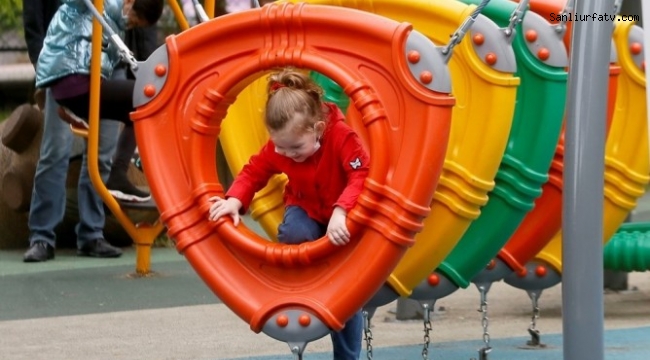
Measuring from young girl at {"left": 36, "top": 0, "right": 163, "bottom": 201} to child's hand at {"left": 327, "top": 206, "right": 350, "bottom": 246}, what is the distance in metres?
2.81

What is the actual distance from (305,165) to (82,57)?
264cm

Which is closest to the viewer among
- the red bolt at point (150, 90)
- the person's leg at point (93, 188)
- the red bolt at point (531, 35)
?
the red bolt at point (150, 90)

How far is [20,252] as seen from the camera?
7.40 metres

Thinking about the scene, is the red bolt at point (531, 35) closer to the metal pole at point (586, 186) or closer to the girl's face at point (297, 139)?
the girl's face at point (297, 139)

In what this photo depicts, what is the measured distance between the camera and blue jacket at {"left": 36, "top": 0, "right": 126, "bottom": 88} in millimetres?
6133

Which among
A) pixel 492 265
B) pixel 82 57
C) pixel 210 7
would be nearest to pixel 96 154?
pixel 82 57

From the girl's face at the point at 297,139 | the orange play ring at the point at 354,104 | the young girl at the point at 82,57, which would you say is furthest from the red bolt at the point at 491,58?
the young girl at the point at 82,57

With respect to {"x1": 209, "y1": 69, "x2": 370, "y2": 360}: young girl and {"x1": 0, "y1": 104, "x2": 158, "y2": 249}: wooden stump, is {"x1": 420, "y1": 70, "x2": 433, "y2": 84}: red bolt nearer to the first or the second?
{"x1": 209, "y1": 69, "x2": 370, "y2": 360}: young girl

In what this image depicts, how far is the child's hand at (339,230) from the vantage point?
3611 mm

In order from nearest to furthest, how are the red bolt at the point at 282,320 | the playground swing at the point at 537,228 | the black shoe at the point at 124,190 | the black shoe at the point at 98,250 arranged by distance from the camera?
the red bolt at the point at 282,320
the playground swing at the point at 537,228
the black shoe at the point at 124,190
the black shoe at the point at 98,250

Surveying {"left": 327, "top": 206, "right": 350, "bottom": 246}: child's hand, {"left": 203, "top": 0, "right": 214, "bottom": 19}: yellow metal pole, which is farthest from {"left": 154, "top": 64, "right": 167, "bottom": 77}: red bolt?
{"left": 203, "top": 0, "right": 214, "bottom": 19}: yellow metal pole

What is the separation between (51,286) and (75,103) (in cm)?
92

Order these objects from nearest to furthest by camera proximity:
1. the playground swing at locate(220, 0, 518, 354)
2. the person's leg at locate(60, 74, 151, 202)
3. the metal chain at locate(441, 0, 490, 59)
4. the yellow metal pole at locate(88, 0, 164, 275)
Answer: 1. the metal chain at locate(441, 0, 490, 59)
2. the playground swing at locate(220, 0, 518, 354)
3. the yellow metal pole at locate(88, 0, 164, 275)
4. the person's leg at locate(60, 74, 151, 202)

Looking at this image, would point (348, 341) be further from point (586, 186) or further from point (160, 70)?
point (586, 186)
